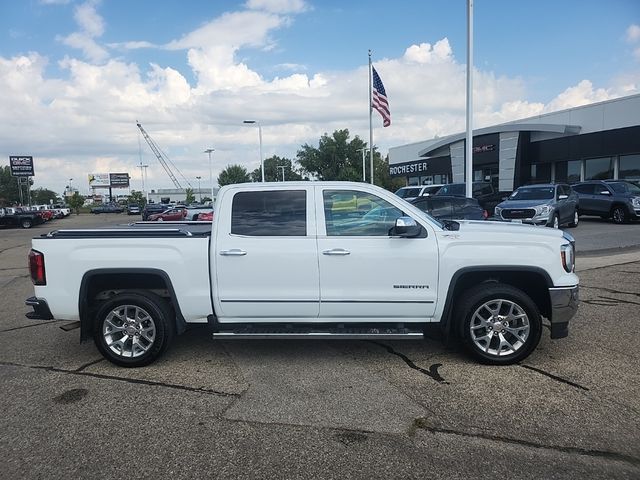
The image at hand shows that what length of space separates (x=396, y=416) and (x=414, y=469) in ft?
2.34

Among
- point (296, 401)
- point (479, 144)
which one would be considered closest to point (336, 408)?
point (296, 401)

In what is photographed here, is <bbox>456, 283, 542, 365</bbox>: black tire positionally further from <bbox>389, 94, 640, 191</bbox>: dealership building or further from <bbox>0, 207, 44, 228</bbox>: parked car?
<bbox>0, 207, 44, 228</bbox>: parked car

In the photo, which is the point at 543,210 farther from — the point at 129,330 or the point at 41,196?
the point at 41,196

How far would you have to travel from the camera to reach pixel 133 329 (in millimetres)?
5023

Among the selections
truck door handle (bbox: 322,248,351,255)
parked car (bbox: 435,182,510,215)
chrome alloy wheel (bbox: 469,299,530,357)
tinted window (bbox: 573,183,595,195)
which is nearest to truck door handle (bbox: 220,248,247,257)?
truck door handle (bbox: 322,248,351,255)

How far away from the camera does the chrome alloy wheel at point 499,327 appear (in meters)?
4.80

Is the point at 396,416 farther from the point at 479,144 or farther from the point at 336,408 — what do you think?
the point at 479,144

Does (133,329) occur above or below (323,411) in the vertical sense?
above

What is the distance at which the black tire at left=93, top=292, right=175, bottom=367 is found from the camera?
4.96 m

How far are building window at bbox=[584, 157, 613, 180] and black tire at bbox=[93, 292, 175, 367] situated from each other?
29163 millimetres

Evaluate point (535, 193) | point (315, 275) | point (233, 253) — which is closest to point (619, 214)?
point (535, 193)

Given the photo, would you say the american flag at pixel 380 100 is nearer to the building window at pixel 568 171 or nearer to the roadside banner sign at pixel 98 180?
the building window at pixel 568 171

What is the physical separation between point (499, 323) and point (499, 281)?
1.56 feet

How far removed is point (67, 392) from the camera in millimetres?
4492
